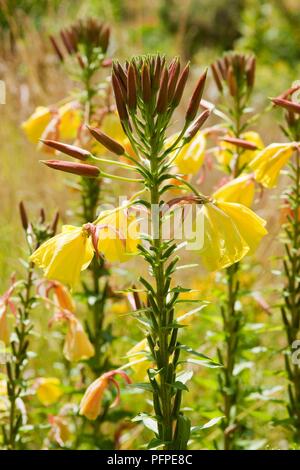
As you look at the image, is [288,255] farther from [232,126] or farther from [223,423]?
[223,423]

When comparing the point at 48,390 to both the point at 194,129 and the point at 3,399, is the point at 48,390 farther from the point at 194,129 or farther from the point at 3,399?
the point at 194,129

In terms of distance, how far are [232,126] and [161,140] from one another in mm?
→ 698

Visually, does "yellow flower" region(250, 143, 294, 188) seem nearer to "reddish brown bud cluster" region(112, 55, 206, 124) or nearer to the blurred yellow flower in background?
"reddish brown bud cluster" region(112, 55, 206, 124)

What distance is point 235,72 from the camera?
6.25 ft

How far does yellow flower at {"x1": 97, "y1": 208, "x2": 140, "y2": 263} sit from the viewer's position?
4.01 ft

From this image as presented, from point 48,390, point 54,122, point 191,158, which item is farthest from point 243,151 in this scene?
point 48,390

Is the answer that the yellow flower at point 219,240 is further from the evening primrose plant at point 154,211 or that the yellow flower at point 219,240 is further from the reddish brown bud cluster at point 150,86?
the reddish brown bud cluster at point 150,86

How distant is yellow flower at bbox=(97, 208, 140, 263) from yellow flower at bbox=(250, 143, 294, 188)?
407 millimetres

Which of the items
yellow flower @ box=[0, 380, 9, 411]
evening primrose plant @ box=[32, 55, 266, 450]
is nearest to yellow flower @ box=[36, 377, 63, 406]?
yellow flower @ box=[0, 380, 9, 411]

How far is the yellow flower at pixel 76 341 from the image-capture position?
175cm

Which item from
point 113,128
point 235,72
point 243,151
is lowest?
point 243,151

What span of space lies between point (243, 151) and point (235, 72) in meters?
0.24

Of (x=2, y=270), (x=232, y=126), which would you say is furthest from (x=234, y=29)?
(x=232, y=126)
